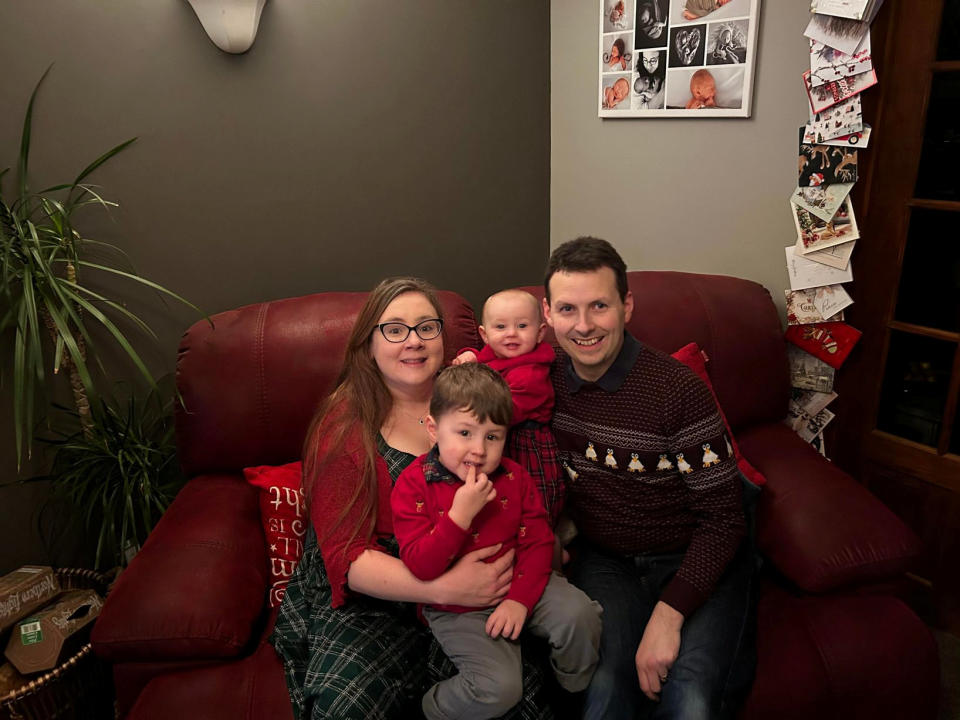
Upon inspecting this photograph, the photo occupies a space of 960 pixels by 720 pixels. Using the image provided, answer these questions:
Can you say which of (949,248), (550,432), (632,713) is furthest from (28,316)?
(949,248)

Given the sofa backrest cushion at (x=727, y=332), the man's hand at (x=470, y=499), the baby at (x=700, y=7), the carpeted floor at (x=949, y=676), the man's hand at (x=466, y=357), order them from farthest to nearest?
the baby at (x=700, y=7)
the sofa backrest cushion at (x=727, y=332)
the carpeted floor at (x=949, y=676)
the man's hand at (x=466, y=357)
the man's hand at (x=470, y=499)

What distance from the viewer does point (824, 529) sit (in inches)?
64.7

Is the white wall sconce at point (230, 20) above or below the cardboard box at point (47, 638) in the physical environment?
above

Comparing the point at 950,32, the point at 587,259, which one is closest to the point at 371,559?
the point at 587,259

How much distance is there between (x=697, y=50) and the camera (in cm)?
Result: 232

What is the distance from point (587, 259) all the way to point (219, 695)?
1.14 m

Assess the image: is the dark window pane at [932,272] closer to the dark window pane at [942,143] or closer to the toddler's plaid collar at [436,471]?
the dark window pane at [942,143]

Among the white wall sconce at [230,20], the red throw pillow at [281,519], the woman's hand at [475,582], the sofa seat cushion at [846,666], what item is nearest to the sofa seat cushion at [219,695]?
the red throw pillow at [281,519]

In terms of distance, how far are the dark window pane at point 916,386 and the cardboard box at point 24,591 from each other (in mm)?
2425

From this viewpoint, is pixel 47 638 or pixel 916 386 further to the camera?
pixel 916 386

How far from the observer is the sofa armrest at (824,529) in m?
1.59

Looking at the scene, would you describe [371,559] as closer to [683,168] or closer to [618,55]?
[683,168]

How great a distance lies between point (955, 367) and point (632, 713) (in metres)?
1.36

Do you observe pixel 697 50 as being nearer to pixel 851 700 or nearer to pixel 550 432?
pixel 550 432
